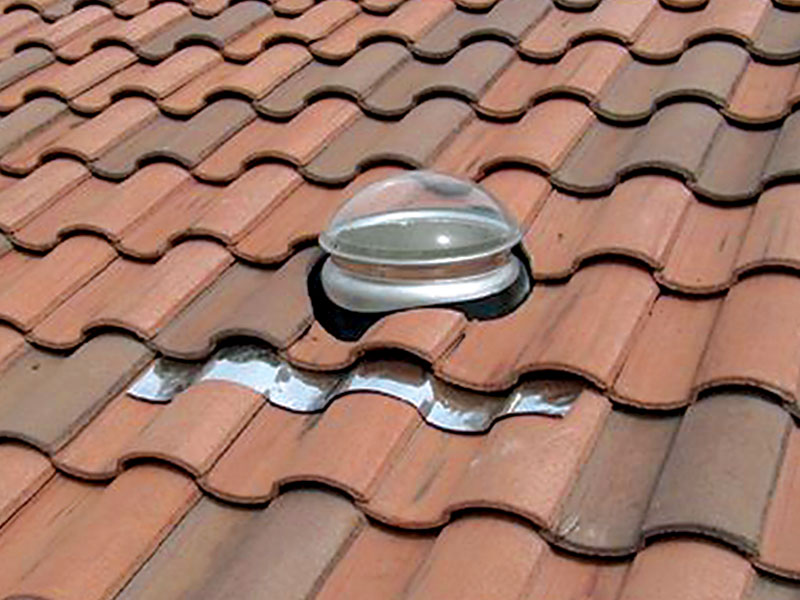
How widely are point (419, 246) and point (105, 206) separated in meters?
1.28

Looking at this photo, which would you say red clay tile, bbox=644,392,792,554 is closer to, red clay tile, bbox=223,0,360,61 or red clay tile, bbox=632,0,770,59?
red clay tile, bbox=632,0,770,59

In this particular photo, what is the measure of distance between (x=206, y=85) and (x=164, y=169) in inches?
19.1

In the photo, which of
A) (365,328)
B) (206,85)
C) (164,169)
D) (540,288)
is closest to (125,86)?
(206,85)

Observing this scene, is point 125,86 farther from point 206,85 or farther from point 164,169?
point 164,169

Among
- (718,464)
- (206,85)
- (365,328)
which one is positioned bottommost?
(206,85)

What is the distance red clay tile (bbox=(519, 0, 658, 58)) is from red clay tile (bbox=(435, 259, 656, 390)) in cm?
116

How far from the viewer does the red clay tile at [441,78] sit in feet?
10.5

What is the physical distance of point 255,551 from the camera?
189cm

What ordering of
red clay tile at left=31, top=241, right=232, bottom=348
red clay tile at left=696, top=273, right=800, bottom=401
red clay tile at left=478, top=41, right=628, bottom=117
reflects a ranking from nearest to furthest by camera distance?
1. red clay tile at left=696, top=273, right=800, bottom=401
2. red clay tile at left=31, top=241, right=232, bottom=348
3. red clay tile at left=478, top=41, right=628, bottom=117

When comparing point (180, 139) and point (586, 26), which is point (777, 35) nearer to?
point (586, 26)

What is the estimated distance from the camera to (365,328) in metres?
1.98

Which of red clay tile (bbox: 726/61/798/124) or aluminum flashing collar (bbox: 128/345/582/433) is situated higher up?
aluminum flashing collar (bbox: 128/345/582/433)

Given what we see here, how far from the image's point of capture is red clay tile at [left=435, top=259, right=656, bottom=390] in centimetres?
214

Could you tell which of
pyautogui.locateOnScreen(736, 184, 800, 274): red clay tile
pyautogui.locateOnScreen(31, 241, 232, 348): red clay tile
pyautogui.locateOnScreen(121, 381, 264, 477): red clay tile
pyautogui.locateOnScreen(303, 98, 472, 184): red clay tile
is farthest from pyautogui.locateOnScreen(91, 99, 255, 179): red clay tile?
pyautogui.locateOnScreen(736, 184, 800, 274): red clay tile
